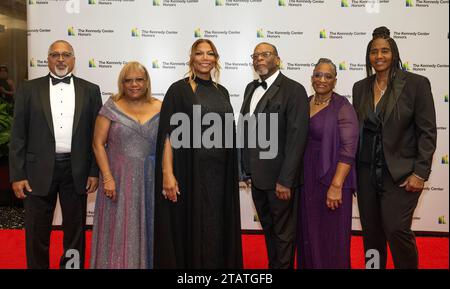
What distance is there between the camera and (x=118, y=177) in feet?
10.2

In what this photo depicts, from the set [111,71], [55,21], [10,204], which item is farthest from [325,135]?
[10,204]

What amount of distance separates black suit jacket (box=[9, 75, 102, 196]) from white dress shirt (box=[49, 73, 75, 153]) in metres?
0.04

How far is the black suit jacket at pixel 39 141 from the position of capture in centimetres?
321

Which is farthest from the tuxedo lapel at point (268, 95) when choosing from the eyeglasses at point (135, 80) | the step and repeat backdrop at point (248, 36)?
the step and repeat backdrop at point (248, 36)

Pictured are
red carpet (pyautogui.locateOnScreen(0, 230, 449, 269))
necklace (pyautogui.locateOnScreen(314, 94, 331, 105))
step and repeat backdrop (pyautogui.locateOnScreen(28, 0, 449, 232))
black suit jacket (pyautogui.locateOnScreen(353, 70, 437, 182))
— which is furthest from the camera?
step and repeat backdrop (pyautogui.locateOnScreen(28, 0, 449, 232))

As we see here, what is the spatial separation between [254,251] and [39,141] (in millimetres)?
2574

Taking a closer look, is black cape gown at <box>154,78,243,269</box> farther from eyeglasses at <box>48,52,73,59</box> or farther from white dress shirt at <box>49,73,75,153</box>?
eyeglasses at <box>48,52,73,59</box>

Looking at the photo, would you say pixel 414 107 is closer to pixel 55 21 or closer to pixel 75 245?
pixel 75 245

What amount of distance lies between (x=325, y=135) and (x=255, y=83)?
71cm

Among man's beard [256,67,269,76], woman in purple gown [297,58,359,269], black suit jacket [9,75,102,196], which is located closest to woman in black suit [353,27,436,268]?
woman in purple gown [297,58,359,269]

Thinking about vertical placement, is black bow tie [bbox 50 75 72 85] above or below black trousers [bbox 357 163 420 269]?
above

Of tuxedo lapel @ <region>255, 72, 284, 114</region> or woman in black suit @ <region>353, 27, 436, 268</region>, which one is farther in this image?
tuxedo lapel @ <region>255, 72, 284, 114</region>

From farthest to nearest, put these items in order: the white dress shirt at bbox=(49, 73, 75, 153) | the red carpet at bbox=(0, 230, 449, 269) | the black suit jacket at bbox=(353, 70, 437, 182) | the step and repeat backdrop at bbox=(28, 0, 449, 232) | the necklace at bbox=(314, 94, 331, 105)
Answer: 1. the step and repeat backdrop at bbox=(28, 0, 449, 232)
2. the red carpet at bbox=(0, 230, 449, 269)
3. the white dress shirt at bbox=(49, 73, 75, 153)
4. the necklace at bbox=(314, 94, 331, 105)
5. the black suit jacket at bbox=(353, 70, 437, 182)

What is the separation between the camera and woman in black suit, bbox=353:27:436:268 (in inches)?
118
